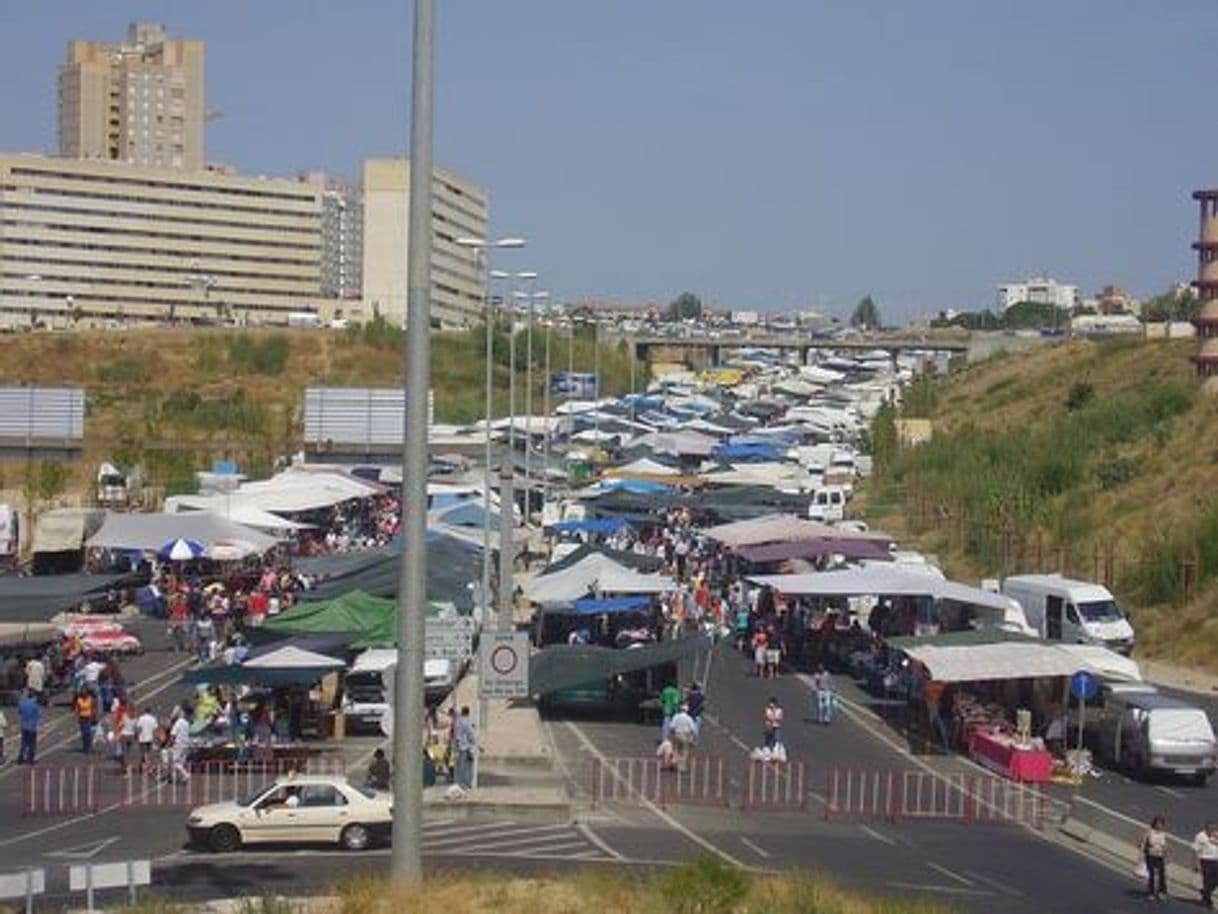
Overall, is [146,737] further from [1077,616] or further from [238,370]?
[238,370]

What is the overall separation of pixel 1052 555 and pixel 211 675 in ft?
102

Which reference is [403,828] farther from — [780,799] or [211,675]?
[211,675]

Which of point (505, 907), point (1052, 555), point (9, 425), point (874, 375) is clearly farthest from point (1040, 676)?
point (874, 375)

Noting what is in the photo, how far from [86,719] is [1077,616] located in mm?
18763

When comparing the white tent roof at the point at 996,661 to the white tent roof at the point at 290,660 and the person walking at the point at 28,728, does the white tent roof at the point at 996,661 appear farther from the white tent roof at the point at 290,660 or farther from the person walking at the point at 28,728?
the person walking at the point at 28,728

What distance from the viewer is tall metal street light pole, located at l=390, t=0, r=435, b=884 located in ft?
44.3

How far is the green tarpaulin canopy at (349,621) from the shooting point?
117ft

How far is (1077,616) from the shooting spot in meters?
42.1

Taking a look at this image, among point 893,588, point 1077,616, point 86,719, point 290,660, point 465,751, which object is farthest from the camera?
point 1077,616

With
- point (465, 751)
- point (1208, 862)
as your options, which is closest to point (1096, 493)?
point (465, 751)

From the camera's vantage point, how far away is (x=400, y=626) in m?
13.9

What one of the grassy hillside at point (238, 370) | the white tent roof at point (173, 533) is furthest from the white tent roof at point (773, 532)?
the grassy hillside at point (238, 370)

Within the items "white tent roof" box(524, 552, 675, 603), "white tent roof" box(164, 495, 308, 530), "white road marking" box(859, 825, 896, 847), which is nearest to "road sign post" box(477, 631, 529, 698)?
"white road marking" box(859, 825, 896, 847)

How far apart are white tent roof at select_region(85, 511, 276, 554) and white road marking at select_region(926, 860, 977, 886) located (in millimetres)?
28926
